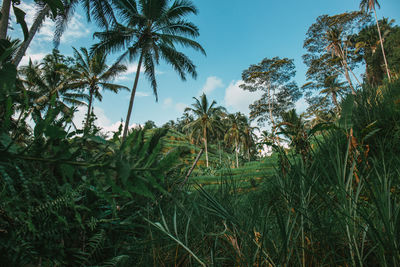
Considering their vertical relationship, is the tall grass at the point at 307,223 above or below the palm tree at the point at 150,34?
below

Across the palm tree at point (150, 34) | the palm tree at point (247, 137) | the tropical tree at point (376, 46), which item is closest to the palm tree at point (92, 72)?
the palm tree at point (150, 34)

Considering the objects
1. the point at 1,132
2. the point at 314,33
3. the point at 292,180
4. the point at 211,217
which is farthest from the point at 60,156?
the point at 314,33

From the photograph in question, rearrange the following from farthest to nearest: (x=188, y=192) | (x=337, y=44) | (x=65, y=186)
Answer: (x=337, y=44), (x=188, y=192), (x=65, y=186)

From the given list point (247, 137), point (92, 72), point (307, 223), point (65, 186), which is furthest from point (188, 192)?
point (247, 137)

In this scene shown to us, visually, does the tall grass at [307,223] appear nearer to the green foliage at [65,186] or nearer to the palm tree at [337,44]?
the green foliage at [65,186]

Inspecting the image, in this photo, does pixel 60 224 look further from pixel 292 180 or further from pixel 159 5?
pixel 159 5

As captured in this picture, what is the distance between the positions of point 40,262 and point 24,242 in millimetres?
Result: 119

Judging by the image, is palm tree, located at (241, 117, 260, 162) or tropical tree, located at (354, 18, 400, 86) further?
palm tree, located at (241, 117, 260, 162)

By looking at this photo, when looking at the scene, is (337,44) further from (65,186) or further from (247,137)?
(65,186)

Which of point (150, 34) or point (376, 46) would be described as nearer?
point (150, 34)

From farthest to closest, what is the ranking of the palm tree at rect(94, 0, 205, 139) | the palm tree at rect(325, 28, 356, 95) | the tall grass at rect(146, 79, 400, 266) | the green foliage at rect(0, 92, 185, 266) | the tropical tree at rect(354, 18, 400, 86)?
the tropical tree at rect(354, 18, 400, 86)
the palm tree at rect(325, 28, 356, 95)
the palm tree at rect(94, 0, 205, 139)
the tall grass at rect(146, 79, 400, 266)
the green foliage at rect(0, 92, 185, 266)

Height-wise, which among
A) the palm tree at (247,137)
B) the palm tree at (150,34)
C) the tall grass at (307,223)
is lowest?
the tall grass at (307,223)

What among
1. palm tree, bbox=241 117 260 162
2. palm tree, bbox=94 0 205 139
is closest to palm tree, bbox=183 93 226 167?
palm tree, bbox=241 117 260 162

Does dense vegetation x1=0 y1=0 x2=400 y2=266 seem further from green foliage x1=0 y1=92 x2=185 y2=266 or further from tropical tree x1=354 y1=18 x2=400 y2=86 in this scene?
tropical tree x1=354 y1=18 x2=400 y2=86
